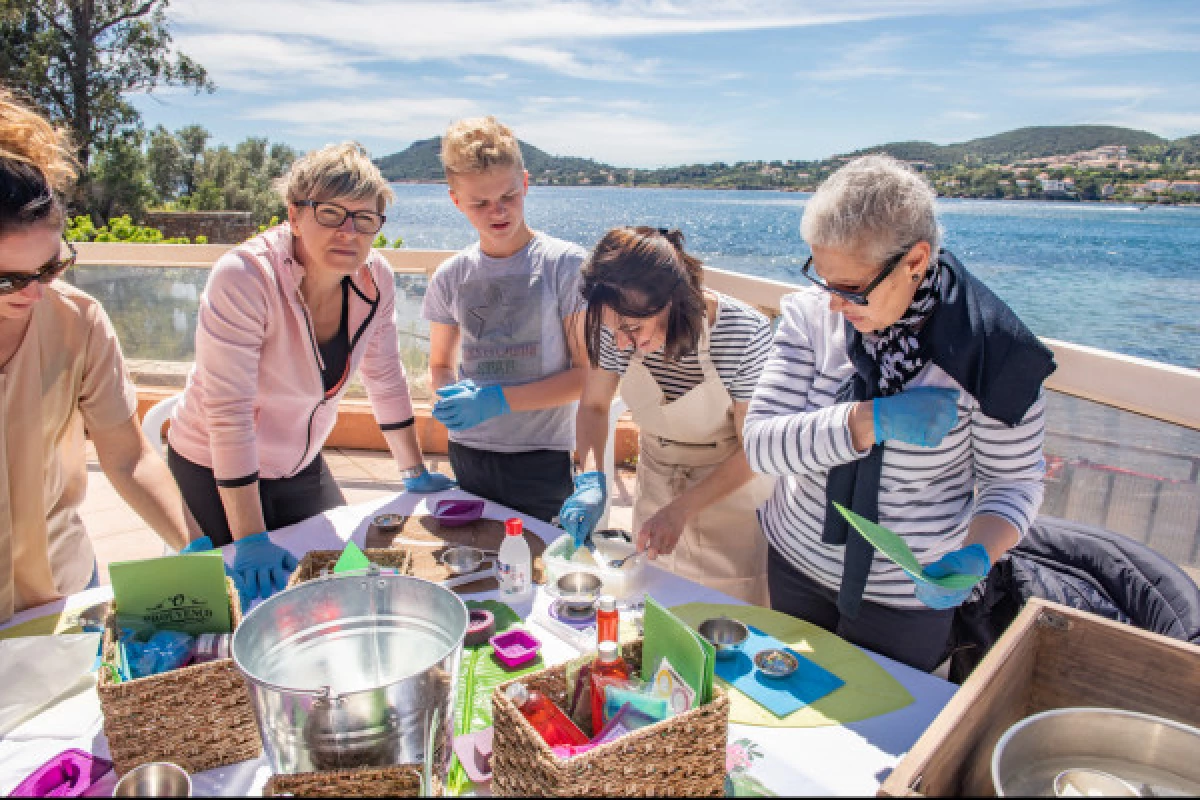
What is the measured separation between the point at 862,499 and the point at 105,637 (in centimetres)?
131

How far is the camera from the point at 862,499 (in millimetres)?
1498

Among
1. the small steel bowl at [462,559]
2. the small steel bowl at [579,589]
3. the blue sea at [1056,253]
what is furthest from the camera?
the blue sea at [1056,253]

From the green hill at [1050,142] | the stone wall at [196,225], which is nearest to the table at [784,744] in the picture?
the stone wall at [196,225]

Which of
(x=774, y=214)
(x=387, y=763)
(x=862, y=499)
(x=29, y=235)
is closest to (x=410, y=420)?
(x=29, y=235)

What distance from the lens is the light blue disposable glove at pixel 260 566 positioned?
1566 millimetres

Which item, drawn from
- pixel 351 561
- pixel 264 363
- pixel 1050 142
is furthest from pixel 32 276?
pixel 1050 142

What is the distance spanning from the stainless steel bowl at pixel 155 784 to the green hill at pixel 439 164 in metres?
1.45

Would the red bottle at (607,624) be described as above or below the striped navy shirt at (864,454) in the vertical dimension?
below

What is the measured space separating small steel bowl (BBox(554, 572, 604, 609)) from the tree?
81.6 ft

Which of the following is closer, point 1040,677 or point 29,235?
point 1040,677

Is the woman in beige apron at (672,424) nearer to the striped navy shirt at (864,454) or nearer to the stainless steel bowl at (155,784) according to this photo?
the striped navy shirt at (864,454)

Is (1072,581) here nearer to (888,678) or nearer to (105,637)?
(888,678)

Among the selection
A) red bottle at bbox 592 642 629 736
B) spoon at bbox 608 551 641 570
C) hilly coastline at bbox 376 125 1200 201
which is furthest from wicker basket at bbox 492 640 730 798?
hilly coastline at bbox 376 125 1200 201

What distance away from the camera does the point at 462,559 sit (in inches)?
66.1
